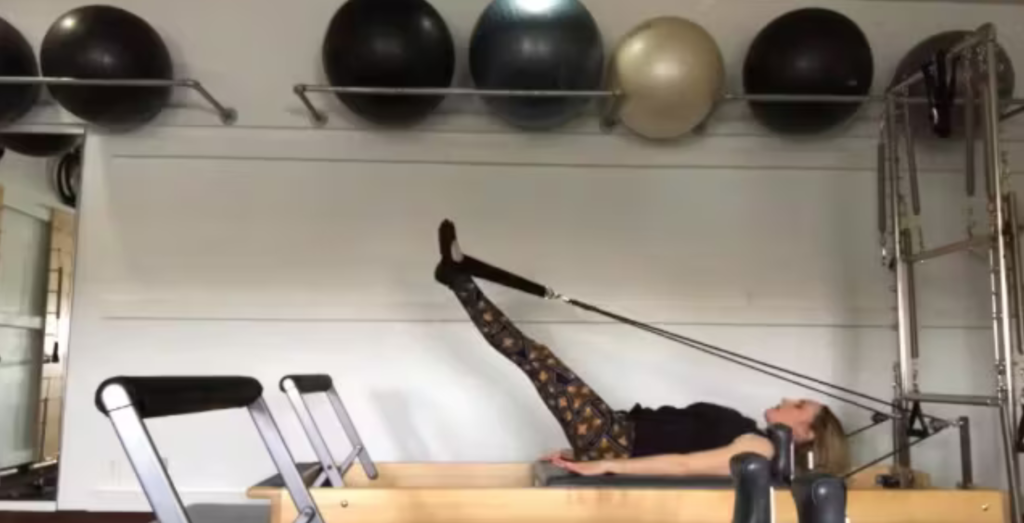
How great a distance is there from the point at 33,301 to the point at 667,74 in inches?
116

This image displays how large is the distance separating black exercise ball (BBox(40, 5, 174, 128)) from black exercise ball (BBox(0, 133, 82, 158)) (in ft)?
1.31

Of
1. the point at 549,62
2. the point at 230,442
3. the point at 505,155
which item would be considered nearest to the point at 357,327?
the point at 230,442

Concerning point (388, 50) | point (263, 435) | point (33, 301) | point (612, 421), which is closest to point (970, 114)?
point (612, 421)

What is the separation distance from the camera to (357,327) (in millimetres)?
3664

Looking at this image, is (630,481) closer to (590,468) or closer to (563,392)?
(590,468)

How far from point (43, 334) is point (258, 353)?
1.12m

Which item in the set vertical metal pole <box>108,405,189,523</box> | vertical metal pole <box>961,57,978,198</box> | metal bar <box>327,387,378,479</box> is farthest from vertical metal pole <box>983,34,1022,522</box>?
vertical metal pole <box>108,405,189,523</box>

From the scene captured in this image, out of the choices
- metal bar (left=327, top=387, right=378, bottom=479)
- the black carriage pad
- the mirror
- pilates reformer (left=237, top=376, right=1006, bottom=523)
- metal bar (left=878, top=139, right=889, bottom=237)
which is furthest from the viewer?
the mirror

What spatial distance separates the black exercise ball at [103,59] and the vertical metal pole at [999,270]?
2.91m

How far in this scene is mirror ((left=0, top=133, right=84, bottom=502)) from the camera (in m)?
3.96

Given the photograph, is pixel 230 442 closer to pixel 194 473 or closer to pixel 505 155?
pixel 194 473

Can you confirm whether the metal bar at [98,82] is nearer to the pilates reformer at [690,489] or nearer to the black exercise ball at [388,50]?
the black exercise ball at [388,50]

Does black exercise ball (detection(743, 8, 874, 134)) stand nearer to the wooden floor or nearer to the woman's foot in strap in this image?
the woman's foot in strap

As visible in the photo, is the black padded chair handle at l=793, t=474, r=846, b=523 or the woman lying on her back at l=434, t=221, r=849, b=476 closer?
the black padded chair handle at l=793, t=474, r=846, b=523
